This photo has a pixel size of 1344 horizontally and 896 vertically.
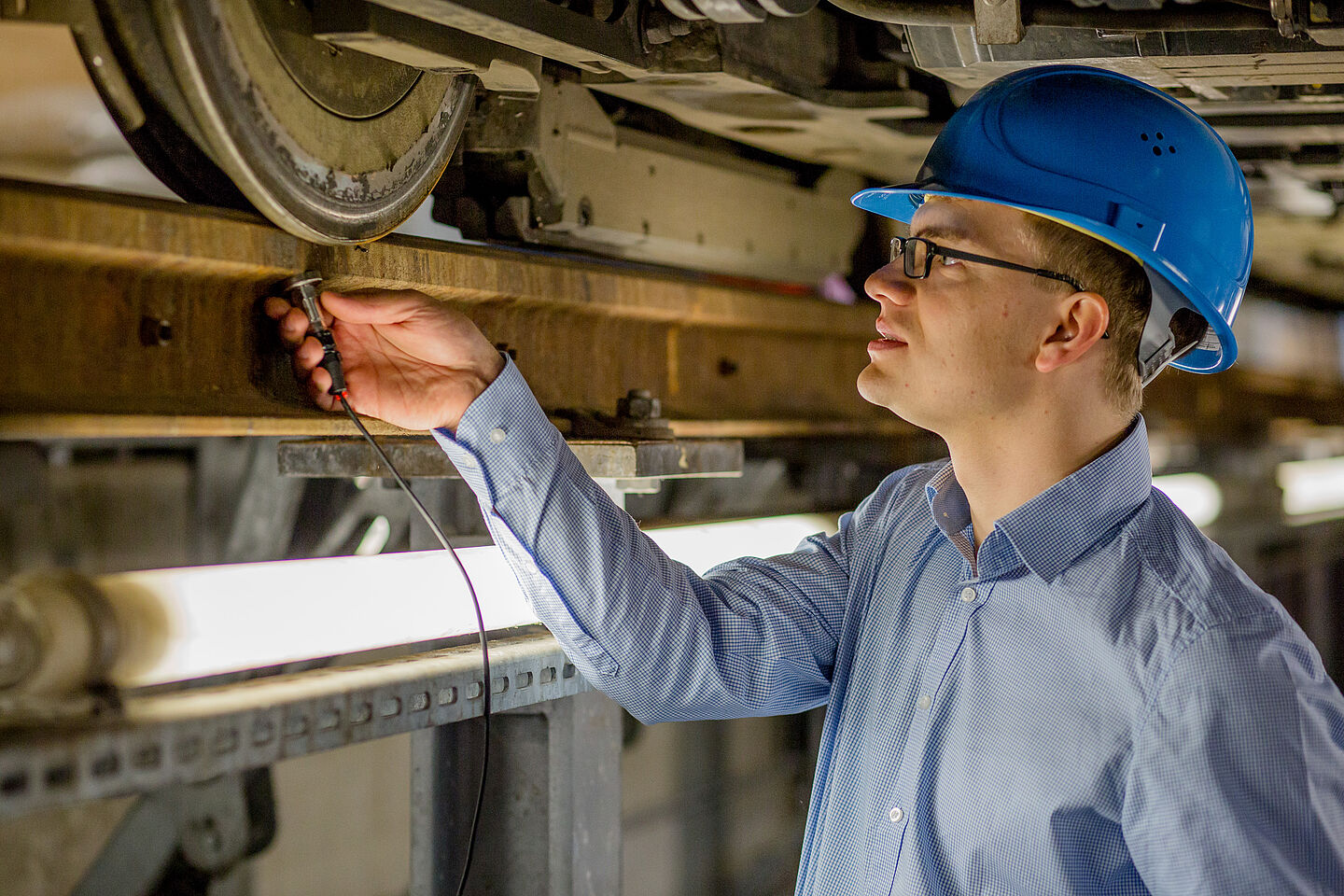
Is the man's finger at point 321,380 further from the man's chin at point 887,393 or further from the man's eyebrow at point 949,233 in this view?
the man's eyebrow at point 949,233

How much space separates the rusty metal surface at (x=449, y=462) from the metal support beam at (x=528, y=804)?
Answer: 0.58 metres

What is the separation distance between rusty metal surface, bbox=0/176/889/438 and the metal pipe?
0.78 metres

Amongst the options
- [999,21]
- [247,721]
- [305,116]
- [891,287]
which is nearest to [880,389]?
[891,287]

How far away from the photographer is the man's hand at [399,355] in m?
1.76

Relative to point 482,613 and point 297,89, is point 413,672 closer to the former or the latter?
point 482,613

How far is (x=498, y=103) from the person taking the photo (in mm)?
2311

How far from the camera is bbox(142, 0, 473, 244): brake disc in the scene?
1.53 m

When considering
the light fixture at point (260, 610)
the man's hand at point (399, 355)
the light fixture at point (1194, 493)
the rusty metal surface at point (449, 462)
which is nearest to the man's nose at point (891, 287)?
the rusty metal surface at point (449, 462)

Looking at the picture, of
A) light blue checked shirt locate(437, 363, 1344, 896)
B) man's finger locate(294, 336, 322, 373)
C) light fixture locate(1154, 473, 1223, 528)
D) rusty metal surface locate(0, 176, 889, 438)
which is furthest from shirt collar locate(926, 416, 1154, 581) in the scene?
light fixture locate(1154, 473, 1223, 528)

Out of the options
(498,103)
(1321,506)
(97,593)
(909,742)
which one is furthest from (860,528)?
(1321,506)

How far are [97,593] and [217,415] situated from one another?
1.69 ft

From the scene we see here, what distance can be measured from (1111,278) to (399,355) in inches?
43.0

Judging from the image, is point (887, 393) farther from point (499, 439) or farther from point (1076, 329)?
point (499, 439)

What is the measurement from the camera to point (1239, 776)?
1.51 m
